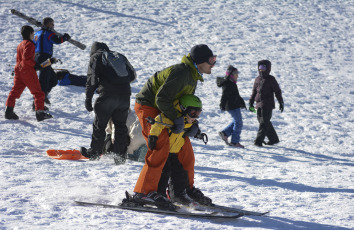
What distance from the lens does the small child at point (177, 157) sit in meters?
4.54

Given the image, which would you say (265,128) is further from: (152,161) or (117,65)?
(152,161)

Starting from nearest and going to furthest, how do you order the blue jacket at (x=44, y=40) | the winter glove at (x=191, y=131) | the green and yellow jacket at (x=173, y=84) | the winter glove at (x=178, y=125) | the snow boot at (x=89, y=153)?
the green and yellow jacket at (x=173, y=84) < the winter glove at (x=178, y=125) < the winter glove at (x=191, y=131) < the snow boot at (x=89, y=153) < the blue jacket at (x=44, y=40)

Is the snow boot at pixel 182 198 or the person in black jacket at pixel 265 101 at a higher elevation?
the person in black jacket at pixel 265 101

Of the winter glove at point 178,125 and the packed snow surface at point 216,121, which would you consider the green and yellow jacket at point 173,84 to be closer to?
the winter glove at point 178,125

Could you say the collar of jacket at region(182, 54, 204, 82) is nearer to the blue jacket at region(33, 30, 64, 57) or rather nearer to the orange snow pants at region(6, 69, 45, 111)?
the orange snow pants at region(6, 69, 45, 111)

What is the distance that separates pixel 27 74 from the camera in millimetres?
8820

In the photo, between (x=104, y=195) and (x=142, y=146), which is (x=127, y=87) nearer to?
(x=142, y=146)

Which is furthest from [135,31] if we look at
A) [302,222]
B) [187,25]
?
[302,222]

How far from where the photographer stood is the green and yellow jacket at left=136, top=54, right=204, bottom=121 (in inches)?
175

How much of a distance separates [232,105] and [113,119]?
118 inches

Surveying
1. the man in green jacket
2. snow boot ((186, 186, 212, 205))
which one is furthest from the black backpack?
snow boot ((186, 186, 212, 205))

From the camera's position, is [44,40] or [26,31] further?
[44,40]

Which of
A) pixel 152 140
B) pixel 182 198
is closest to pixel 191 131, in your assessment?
pixel 152 140

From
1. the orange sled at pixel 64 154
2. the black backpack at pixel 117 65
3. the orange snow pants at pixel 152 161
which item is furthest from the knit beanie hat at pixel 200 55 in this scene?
the orange sled at pixel 64 154
